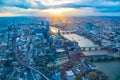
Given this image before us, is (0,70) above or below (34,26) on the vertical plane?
below

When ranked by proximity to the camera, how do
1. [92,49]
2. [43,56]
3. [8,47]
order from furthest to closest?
1. [92,49]
2. [8,47]
3. [43,56]

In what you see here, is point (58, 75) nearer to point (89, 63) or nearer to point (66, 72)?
point (66, 72)

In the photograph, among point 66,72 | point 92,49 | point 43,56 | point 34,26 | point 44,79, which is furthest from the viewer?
point 34,26

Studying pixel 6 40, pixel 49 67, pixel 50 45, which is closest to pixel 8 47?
pixel 6 40

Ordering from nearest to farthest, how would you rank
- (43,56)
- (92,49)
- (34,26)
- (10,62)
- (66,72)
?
1. (66,72)
2. (10,62)
3. (43,56)
4. (92,49)
5. (34,26)

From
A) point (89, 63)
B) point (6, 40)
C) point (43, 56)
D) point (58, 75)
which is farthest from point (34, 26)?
point (58, 75)

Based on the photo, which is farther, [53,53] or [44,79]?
[53,53]

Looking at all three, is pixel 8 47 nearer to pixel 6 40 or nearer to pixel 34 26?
pixel 6 40

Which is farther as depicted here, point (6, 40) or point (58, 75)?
point (6, 40)

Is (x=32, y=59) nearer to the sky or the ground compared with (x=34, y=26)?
nearer to the ground
